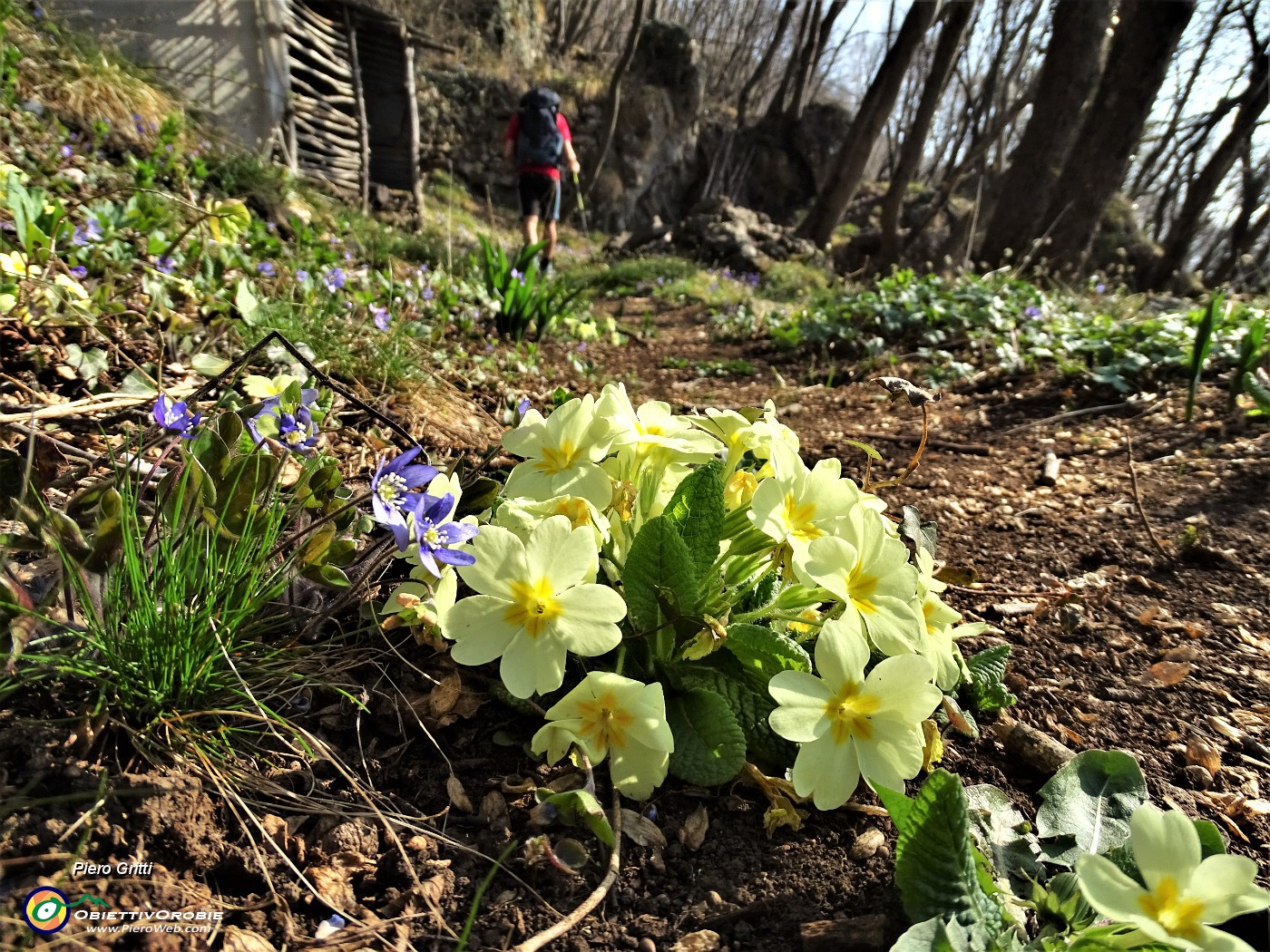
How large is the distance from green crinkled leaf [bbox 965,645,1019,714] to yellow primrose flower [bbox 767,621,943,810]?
A: 44 cm

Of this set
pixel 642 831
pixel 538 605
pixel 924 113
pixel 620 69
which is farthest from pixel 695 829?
pixel 620 69

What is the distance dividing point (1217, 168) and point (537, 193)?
11.3m

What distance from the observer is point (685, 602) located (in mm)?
1080

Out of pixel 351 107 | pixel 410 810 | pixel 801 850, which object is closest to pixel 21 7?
pixel 351 107

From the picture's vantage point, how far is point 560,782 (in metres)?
1.05

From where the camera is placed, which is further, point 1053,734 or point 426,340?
point 426,340

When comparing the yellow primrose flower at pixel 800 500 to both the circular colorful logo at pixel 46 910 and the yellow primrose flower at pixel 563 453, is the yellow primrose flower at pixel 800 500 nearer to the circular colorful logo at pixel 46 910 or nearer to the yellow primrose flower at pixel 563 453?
the yellow primrose flower at pixel 563 453

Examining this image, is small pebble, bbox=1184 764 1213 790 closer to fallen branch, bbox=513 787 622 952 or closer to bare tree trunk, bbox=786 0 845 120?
fallen branch, bbox=513 787 622 952

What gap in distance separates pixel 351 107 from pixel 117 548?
974 centimetres

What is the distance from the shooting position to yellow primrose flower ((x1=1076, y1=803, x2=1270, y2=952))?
0.74 metres

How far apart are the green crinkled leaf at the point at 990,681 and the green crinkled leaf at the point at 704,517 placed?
0.57m

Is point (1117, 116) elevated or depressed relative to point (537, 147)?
elevated

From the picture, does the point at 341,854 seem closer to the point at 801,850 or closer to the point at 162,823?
the point at 162,823

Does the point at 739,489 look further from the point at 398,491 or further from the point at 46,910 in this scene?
the point at 46,910
